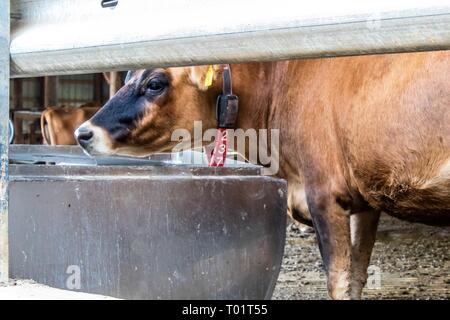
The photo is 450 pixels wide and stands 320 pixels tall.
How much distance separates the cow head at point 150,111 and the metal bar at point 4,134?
1736mm

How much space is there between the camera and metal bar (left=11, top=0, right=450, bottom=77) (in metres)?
1.85

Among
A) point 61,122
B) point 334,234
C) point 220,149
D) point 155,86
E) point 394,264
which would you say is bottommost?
point 394,264

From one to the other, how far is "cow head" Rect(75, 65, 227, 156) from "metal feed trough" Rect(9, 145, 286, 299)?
1.59 feet

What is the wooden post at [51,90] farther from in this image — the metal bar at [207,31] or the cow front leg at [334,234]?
the metal bar at [207,31]

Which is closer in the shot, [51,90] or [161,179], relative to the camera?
[161,179]

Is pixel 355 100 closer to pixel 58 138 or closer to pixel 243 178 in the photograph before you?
pixel 243 178

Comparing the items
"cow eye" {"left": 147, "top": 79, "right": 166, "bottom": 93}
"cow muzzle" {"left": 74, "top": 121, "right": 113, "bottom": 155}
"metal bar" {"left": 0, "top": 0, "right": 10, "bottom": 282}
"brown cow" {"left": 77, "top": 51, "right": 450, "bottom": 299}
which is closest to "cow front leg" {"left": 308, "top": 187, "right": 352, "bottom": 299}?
"brown cow" {"left": 77, "top": 51, "right": 450, "bottom": 299}

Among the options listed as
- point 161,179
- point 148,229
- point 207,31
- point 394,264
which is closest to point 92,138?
point 161,179

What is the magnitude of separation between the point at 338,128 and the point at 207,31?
1.87 m

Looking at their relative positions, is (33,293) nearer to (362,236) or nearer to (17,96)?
(362,236)

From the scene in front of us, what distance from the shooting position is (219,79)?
4152 millimetres

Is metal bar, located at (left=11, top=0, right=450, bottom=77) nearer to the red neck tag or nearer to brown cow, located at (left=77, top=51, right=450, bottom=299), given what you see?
brown cow, located at (left=77, top=51, right=450, bottom=299)

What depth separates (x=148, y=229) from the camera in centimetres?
338
